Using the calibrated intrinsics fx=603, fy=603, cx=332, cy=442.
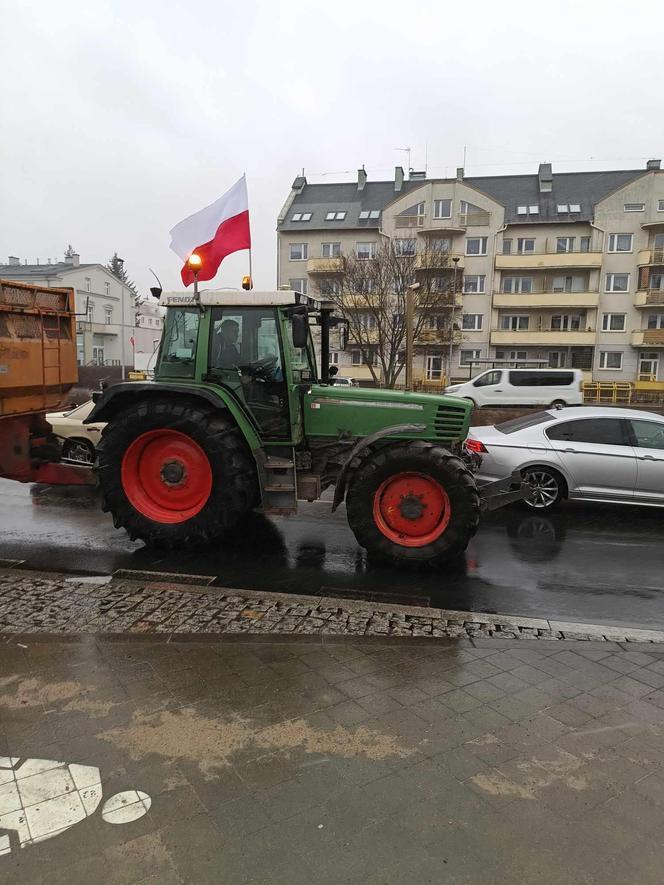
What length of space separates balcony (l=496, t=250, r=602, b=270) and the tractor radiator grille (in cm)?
3786

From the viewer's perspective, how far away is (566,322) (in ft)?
136

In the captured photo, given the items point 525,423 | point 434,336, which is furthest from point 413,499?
point 434,336

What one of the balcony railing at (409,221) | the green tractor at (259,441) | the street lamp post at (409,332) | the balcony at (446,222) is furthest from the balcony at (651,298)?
the green tractor at (259,441)

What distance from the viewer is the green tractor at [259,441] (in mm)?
5855

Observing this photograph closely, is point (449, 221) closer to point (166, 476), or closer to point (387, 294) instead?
point (387, 294)

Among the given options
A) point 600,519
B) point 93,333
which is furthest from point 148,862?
point 93,333

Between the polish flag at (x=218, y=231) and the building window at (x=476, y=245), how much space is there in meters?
37.7

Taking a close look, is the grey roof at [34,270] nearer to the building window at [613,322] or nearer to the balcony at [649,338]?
the building window at [613,322]

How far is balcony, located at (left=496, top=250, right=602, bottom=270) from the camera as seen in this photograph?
1556 inches

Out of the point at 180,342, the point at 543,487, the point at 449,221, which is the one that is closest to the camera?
the point at 180,342

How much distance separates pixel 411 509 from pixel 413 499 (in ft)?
0.33

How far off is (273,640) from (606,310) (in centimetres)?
4207

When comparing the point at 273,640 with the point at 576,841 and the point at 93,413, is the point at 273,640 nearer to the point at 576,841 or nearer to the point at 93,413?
the point at 576,841

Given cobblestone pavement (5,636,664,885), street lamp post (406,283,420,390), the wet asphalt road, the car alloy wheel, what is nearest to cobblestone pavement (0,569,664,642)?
cobblestone pavement (5,636,664,885)
